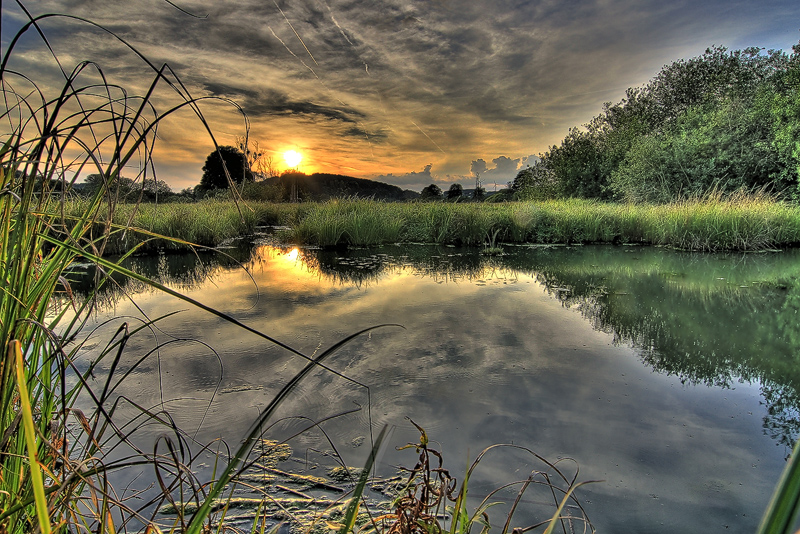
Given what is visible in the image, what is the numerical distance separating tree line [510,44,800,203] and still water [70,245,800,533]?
10303 millimetres

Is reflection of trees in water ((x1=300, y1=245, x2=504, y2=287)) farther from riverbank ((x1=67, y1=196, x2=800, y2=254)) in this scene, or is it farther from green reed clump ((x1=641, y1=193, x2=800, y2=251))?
green reed clump ((x1=641, y1=193, x2=800, y2=251))

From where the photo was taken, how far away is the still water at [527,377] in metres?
1.51

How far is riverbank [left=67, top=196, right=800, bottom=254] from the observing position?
25.5 feet

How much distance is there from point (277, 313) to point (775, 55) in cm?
2137

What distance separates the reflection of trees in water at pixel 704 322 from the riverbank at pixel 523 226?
2677mm

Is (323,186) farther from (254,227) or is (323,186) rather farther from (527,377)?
(527,377)

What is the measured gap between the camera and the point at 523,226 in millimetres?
8883

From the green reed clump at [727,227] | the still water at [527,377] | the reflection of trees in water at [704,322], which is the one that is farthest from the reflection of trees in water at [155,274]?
the green reed clump at [727,227]

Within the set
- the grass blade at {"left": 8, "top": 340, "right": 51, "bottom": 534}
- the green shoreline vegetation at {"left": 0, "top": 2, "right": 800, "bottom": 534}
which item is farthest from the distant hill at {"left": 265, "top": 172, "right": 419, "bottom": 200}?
the grass blade at {"left": 8, "top": 340, "right": 51, "bottom": 534}

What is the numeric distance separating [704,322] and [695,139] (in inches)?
563

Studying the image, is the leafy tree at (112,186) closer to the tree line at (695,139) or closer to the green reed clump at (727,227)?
the green reed clump at (727,227)

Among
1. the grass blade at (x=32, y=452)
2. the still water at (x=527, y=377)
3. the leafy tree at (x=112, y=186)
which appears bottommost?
the still water at (x=527, y=377)

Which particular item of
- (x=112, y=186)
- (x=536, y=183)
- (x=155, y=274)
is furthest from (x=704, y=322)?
(x=536, y=183)

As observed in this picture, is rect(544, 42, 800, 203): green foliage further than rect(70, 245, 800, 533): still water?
Yes
